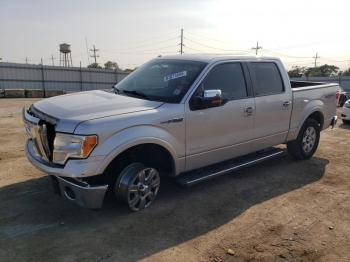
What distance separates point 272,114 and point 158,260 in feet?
10.9

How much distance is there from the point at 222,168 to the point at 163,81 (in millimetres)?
1507

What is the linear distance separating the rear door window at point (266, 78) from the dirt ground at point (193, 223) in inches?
55.8

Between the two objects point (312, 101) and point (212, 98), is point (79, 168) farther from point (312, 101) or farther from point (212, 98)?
point (312, 101)

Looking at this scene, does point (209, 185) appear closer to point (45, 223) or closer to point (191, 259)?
point (191, 259)

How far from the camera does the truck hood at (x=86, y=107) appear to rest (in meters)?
3.88

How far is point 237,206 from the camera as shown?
15.8 ft

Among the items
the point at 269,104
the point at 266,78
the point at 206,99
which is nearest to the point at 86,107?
the point at 206,99

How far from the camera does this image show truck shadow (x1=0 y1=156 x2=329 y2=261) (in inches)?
142

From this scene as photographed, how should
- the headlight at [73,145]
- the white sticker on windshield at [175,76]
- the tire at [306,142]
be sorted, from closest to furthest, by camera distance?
the headlight at [73,145]
the white sticker on windshield at [175,76]
the tire at [306,142]

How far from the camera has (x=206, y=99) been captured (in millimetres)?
4664

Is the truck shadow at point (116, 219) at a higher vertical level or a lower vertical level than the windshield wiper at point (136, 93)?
lower

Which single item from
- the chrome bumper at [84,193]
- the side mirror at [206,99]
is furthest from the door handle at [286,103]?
the chrome bumper at [84,193]

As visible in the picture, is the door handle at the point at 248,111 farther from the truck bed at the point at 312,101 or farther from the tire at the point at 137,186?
the tire at the point at 137,186

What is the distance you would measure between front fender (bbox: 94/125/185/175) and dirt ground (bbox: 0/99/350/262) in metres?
0.69
